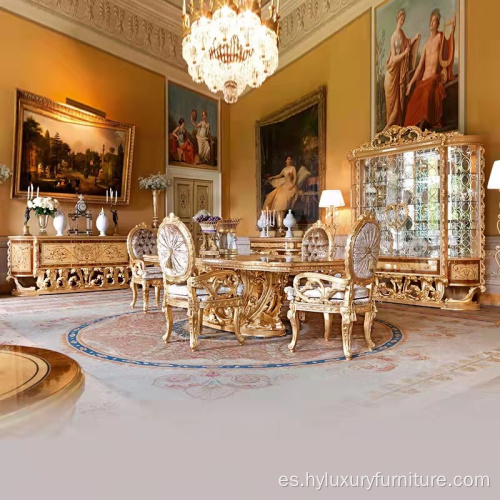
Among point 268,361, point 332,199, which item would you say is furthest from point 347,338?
point 332,199

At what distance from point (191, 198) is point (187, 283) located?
658 centimetres

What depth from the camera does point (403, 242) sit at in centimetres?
671

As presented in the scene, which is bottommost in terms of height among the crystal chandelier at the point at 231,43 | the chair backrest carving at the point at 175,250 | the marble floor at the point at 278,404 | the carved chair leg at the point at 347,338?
the marble floor at the point at 278,404

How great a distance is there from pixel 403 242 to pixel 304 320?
2.54 meters

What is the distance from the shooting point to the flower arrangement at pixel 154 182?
895 centimetres

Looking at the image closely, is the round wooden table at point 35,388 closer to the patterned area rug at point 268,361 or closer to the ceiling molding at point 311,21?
the patterned area rug at point 268,361

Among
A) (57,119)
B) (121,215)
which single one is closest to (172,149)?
(121,215)

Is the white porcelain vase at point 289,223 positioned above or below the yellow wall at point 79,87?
below

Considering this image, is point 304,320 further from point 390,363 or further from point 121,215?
point 121,215

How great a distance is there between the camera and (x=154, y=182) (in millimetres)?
8945

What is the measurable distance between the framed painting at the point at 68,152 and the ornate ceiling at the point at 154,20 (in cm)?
154

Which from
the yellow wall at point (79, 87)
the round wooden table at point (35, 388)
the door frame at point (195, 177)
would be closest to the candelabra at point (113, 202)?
the yellow wall at point (79, 87)

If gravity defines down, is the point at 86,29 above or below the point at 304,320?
above

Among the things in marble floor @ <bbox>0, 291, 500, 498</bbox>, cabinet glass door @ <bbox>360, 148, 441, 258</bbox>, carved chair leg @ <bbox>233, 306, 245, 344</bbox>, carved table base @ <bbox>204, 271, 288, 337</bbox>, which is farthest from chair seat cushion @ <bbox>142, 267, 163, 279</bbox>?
cabinet glass door @ <bbox>360, 148, 441, 258</bbox>
